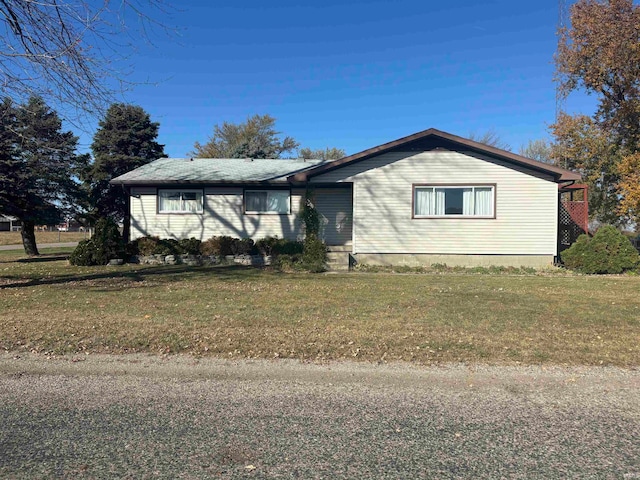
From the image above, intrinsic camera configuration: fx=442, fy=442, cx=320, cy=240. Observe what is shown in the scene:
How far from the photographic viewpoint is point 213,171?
18.6 m

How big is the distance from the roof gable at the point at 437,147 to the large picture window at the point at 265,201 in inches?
89.8

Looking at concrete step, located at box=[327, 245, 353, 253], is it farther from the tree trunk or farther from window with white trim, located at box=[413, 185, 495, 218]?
the tree trunk

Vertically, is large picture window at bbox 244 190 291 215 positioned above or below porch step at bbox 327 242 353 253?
above

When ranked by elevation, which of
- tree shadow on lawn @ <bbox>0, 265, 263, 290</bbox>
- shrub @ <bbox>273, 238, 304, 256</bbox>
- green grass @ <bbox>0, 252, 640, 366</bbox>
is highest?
shrub @ <bbox>273, 238, 304, 256</bbox>

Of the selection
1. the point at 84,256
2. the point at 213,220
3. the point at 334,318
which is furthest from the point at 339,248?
the point at 334,318

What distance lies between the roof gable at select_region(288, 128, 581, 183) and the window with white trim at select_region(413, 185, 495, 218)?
3.89 ft

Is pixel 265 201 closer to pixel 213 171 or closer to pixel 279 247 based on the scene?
pixel 279 247

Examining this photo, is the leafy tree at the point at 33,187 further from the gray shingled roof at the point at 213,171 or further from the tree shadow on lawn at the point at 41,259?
the gray shingled roof at the point at 213,171

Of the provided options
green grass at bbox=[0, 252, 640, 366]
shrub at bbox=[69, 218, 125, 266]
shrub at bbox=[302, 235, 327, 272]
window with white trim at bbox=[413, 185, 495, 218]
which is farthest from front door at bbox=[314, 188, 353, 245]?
shrub at bbox=[69, 218, 125, 266]

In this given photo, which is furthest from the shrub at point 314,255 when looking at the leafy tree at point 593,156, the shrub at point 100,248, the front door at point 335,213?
the leafy tree at point 593,156

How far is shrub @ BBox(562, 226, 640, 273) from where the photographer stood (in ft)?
44.0

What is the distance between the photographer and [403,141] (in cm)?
1482

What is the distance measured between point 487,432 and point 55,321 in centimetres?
636

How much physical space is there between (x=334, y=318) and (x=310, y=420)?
351cm
